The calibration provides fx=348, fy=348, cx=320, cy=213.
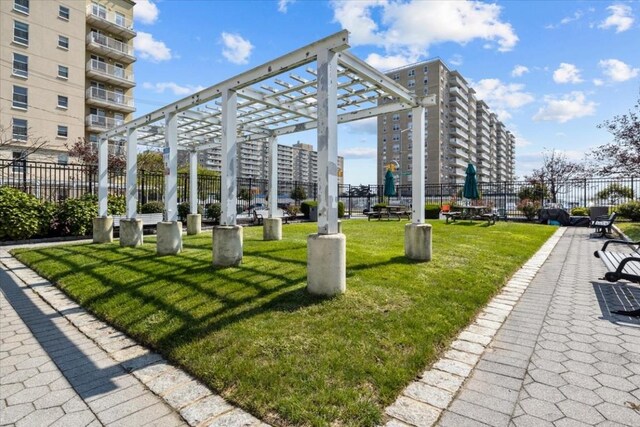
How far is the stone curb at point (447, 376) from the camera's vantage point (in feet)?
7.44

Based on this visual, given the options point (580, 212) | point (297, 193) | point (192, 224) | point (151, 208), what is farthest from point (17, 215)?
point (580, 212)

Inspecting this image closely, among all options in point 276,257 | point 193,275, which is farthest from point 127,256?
point 276,257

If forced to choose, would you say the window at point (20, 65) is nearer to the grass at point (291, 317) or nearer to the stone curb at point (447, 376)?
the grass at point (291, 317)

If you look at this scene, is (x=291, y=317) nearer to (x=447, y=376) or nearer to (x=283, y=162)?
(x=447, y=376)

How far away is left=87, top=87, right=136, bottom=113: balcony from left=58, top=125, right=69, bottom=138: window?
12.2ft

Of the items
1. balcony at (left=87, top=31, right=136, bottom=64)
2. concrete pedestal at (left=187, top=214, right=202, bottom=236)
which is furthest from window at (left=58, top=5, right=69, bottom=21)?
concrete pedestal at (left=187, top=214, right=202, bottom=236)

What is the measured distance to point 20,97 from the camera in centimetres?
2944

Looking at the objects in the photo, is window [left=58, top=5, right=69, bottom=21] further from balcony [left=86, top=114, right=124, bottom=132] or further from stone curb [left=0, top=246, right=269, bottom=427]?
stone curb [left=0, top=246, right=269, bottom=427]

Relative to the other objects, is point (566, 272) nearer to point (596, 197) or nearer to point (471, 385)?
point (471, 385)

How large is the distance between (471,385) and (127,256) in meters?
6.86

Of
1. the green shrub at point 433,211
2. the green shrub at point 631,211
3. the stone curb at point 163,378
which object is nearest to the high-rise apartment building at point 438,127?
the green shrub at point 433,211

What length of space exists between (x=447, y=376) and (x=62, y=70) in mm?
40968

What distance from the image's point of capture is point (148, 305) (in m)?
4.26

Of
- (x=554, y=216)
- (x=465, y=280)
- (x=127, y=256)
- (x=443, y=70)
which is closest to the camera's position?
(x=465, y=280)
